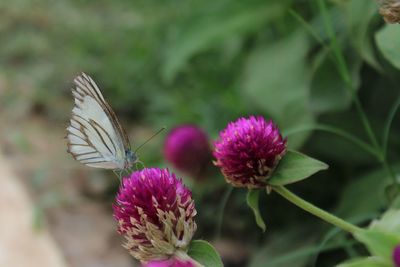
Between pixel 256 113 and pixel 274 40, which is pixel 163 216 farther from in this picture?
pixel 274 40

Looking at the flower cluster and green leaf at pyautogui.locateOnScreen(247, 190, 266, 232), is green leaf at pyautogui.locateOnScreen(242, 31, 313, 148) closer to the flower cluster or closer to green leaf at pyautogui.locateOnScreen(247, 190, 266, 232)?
green leaf at pyautogui.locateOnScreen(247, 190, 266, 232)

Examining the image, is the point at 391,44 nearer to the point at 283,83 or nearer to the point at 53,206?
the point at 283,83

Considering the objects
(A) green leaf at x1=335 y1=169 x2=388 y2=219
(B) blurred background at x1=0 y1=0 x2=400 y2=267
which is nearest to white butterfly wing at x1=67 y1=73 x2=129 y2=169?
(B) blurred background at x1=0 y1=0 x2=400 y2=267

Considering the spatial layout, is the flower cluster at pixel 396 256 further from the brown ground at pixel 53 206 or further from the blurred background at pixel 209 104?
the brown ground at pixel 53 206

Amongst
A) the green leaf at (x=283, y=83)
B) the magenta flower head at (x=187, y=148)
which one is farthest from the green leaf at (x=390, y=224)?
the magenta flower head at (x=187, y=148)

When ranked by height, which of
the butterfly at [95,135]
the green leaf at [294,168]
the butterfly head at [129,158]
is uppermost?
the butterfly at [95,135]

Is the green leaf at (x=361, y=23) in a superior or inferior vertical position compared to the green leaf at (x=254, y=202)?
superior
